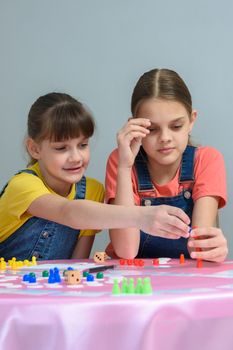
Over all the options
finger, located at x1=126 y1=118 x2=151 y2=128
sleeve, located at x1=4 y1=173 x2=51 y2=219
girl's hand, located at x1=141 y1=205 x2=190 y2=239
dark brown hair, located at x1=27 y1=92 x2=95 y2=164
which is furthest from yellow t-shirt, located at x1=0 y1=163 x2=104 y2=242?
girl's hand, located at x1=141 y1=205 x2=190 y2=239

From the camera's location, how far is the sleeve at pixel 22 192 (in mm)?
1423

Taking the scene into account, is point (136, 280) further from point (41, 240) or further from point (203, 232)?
point (41, 240)

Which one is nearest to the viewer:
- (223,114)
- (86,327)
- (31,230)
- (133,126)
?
(86,327)

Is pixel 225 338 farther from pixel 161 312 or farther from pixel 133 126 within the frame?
pixel 133 126

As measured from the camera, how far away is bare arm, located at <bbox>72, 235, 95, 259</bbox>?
63.1 inches

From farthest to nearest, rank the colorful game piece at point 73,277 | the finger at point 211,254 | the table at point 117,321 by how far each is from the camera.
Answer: the finger at point 211,254, the colorful game piece at point 73,277, the table at point 117,321

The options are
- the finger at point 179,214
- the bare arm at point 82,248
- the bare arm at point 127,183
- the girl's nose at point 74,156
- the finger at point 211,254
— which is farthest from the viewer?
the bare arm at point 82,248

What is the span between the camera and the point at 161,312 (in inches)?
28.1

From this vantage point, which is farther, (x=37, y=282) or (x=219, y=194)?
(x=219, y=194)

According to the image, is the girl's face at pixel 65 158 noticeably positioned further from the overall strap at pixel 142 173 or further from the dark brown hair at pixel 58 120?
the overall strap at pixel 142 173

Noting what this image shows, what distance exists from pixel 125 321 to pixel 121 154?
753mm

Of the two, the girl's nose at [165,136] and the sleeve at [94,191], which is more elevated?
the girl's nose at [165,136]

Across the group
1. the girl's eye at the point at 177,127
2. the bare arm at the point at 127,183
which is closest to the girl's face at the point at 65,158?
the bare arm at the point at 127,183

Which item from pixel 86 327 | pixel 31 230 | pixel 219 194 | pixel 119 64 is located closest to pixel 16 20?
pixel 119 64
